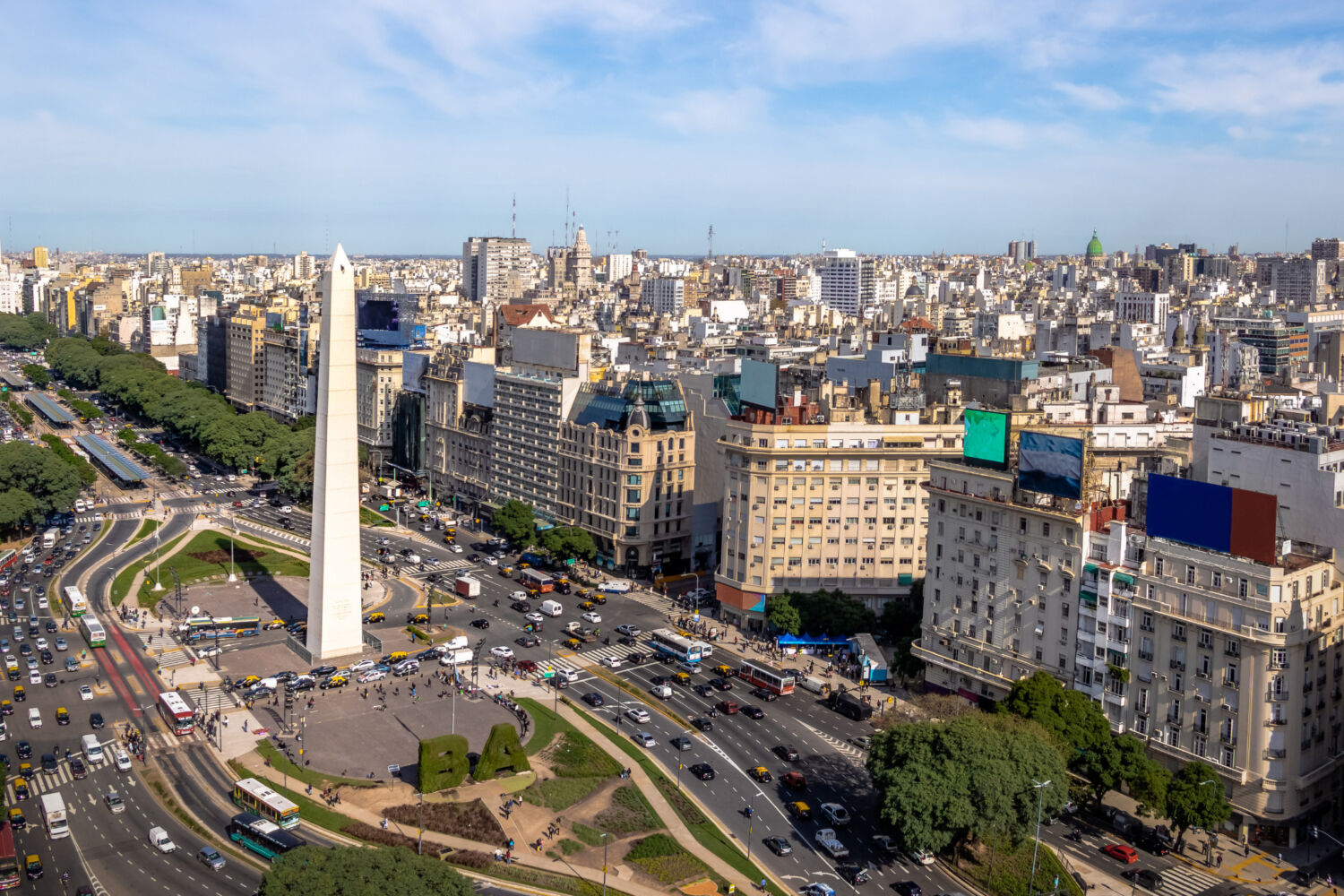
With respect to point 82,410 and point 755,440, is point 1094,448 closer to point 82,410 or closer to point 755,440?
point 755,440

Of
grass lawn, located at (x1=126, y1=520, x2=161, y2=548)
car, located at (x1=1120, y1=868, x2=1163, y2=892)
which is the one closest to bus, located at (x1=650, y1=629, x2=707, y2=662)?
car, located at (x1=1120, y1=868, x2=1163, y2=892)

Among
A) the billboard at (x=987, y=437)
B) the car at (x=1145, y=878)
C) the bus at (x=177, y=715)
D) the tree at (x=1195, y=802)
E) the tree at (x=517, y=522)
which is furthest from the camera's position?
the tree at (x=517, y=522)

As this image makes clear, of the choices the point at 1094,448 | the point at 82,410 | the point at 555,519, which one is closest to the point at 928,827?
the point at 1094,448

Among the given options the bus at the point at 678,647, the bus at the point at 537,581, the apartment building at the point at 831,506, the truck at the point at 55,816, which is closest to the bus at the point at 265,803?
the truck at the point at 55,816

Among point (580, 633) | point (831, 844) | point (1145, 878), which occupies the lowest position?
point (1145, 878)

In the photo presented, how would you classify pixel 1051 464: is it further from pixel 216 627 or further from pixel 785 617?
pixel 216 627

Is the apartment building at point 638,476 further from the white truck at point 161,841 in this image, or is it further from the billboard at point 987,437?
the white truck at point 161,841

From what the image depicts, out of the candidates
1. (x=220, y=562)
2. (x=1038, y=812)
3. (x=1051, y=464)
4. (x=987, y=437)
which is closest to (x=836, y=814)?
(x=1038, y=812)
